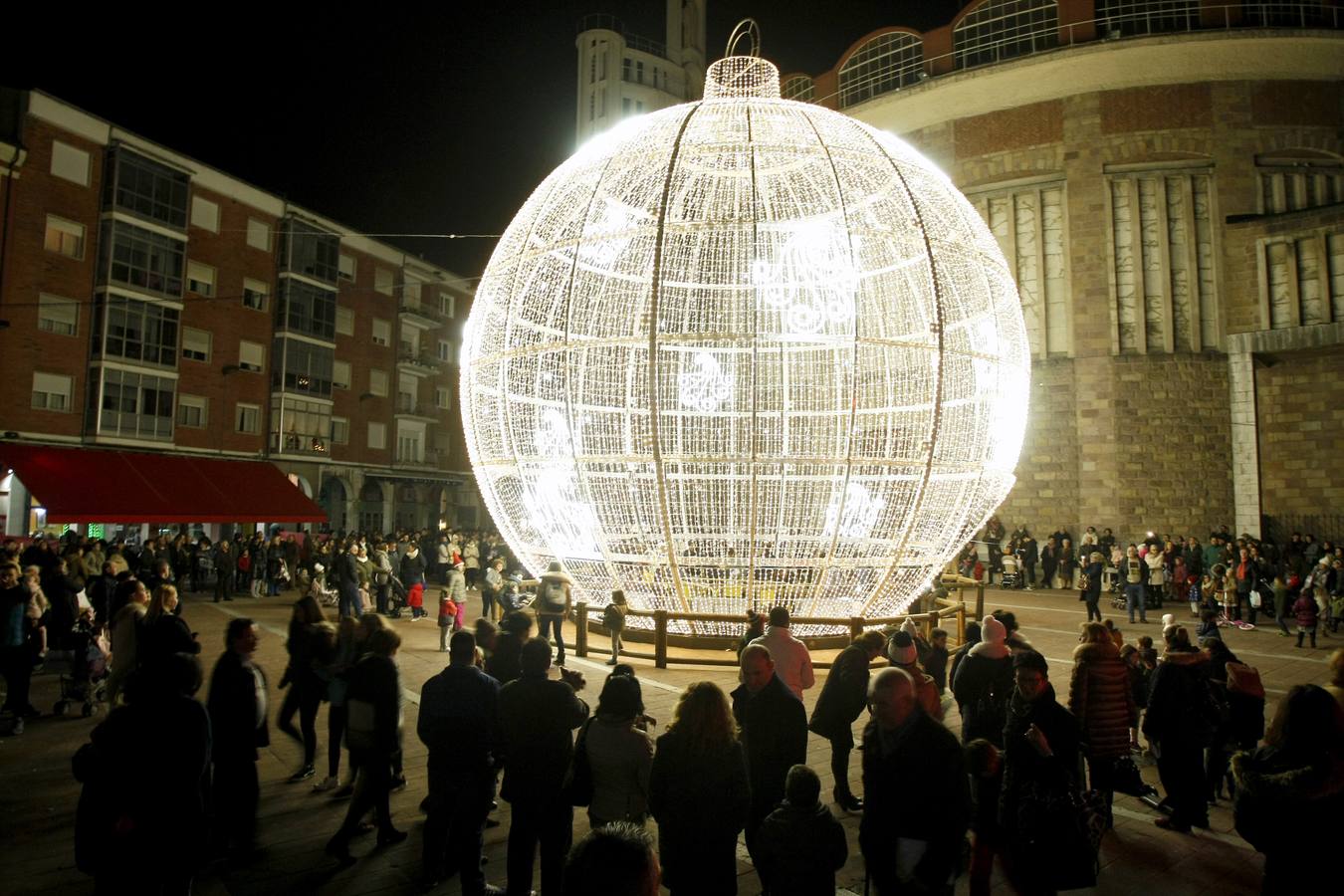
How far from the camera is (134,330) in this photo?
2748 centimetres

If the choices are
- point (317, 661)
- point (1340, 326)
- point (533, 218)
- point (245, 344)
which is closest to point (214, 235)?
point (245, 344)

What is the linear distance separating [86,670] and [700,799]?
27.1 feet

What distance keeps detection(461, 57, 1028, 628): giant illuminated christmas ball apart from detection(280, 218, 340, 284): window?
25.4 m

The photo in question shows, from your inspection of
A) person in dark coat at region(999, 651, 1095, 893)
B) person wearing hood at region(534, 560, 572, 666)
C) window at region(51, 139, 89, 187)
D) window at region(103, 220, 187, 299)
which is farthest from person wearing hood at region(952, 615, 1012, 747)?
window at region(51, 139, 89, 187)

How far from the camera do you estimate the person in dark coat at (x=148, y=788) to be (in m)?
3.47

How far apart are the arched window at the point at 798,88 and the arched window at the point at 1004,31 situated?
720 centimetres

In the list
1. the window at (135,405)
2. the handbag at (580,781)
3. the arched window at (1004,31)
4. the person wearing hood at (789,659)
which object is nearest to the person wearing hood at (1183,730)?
the person wearing hood at (789,659)

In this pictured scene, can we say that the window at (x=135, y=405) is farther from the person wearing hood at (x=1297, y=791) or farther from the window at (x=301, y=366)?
the person wearing hood at (x=1297, y=791)

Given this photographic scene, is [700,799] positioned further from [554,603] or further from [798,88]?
[798,88]

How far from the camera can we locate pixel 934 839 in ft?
11.1

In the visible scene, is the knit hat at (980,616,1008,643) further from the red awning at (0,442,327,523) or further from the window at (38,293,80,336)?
the window at (38,293,80,336)

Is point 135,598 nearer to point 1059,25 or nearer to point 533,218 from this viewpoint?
point 533,218

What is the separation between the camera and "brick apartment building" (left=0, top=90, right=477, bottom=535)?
24281mm

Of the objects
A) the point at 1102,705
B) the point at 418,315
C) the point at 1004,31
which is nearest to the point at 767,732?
the point at 1102,705
